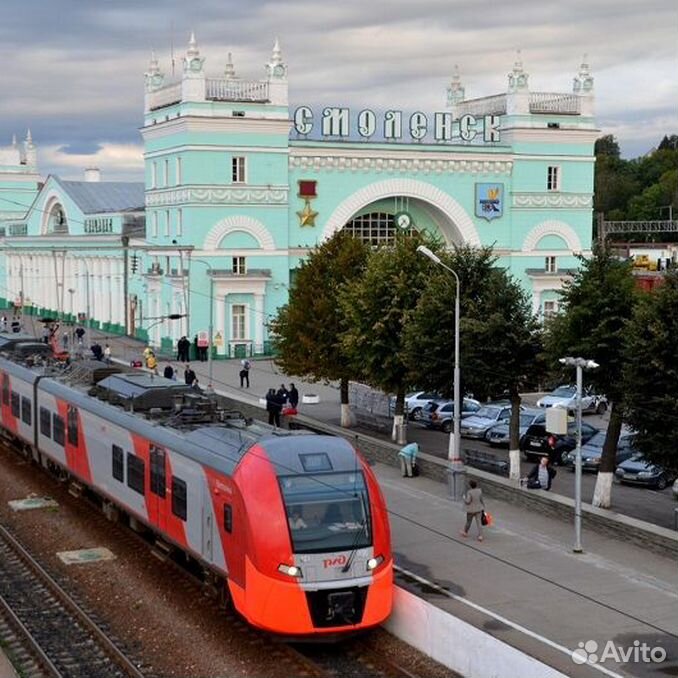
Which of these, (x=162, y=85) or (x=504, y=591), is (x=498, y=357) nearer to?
(x=504, y=591)

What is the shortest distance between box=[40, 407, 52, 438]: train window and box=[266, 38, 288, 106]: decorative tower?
33941mm

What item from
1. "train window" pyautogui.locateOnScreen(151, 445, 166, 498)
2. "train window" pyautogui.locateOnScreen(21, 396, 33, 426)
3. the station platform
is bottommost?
the station platform

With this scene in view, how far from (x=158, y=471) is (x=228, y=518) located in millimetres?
4015

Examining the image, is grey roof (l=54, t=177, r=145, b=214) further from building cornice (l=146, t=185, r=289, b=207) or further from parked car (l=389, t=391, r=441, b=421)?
parked car (l=389, t=391, r=441, b=421)

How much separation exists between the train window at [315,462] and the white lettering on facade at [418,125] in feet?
164

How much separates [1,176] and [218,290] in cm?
5483

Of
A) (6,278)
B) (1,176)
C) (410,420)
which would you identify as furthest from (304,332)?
(1,176)

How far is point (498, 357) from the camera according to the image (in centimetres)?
3284

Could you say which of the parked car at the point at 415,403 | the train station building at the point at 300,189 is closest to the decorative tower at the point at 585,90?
the train station building at the point at 300,189

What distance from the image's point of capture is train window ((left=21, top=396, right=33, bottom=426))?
3334cm

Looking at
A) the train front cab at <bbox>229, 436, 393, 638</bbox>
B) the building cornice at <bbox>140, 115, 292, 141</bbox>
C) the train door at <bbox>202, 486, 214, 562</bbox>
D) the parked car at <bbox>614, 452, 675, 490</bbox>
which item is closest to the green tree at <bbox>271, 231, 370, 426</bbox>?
the parked car at <bbox>614, 452, 675, 490</bbox>

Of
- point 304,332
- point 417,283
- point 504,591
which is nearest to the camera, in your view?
point 504,591

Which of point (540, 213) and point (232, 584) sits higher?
point (540, 213)

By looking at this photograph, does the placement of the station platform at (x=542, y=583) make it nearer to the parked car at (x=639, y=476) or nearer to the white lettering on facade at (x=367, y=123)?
the parked car at (x=639, y=476)
